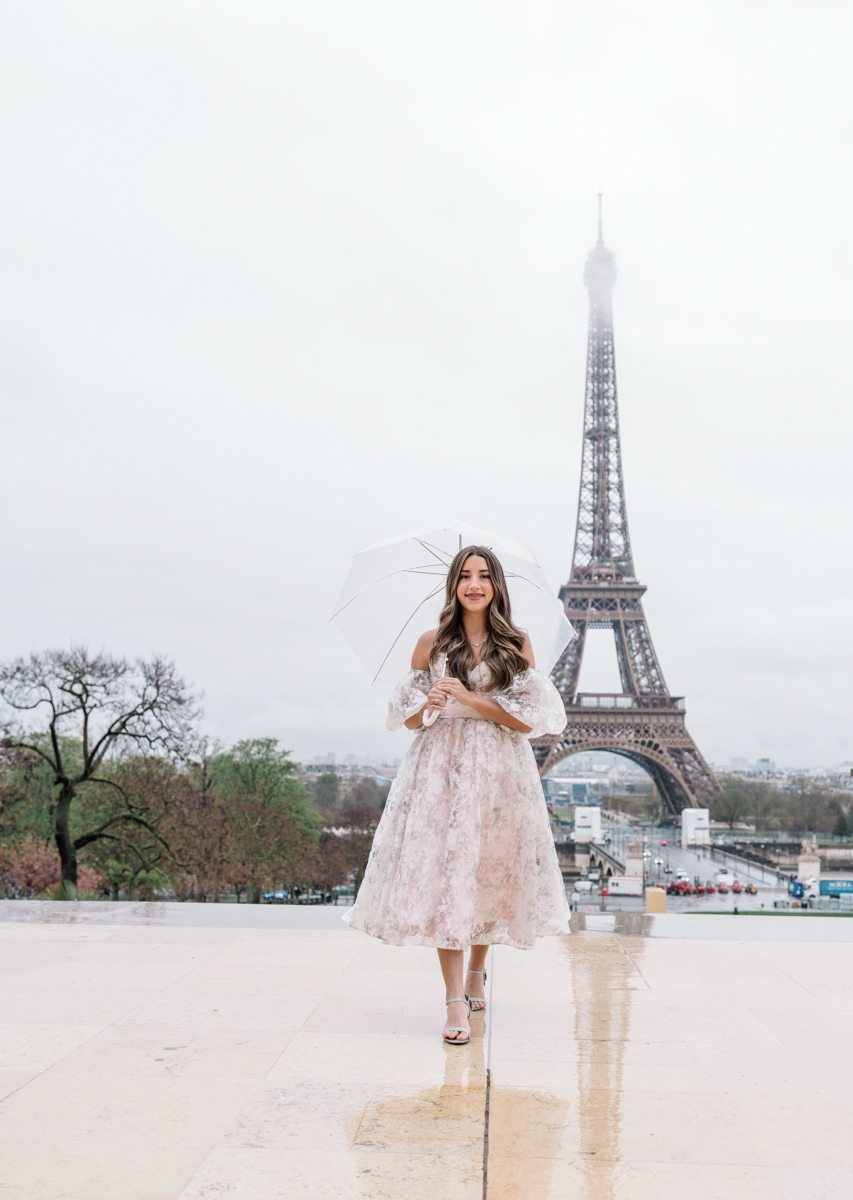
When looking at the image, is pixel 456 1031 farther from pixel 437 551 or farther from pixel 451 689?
pixel 437 551

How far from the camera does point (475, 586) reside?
3.54 m

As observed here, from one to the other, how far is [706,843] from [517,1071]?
4654 centimetres

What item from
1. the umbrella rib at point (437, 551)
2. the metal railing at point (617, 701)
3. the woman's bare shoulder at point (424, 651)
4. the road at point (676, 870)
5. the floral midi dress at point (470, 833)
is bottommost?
the road at point (676, 870)

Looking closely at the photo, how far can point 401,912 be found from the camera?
11.0 ft

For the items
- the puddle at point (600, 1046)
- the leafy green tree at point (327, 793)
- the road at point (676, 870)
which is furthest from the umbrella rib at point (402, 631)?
the leafy green tree at point (327, 793)

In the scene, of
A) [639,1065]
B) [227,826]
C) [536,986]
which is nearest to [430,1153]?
[639,1065]

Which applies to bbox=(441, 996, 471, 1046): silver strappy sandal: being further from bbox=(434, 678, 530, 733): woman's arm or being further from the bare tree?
the bare tree

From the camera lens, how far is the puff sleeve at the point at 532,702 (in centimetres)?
343

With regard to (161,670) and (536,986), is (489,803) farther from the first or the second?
(161,670)

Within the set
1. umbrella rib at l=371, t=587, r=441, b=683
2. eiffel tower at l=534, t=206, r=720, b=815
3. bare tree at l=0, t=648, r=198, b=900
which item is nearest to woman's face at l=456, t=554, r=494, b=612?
umbrella rib at l=371, t=587, r=441, b=683

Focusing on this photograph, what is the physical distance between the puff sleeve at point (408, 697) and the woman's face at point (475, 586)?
1.02 feet

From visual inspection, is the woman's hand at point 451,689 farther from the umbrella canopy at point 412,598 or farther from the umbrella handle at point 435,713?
the umbrella canopy at point 412,598

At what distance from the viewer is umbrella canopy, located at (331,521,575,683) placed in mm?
3926

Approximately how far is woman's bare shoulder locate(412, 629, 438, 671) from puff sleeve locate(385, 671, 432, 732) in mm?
25
